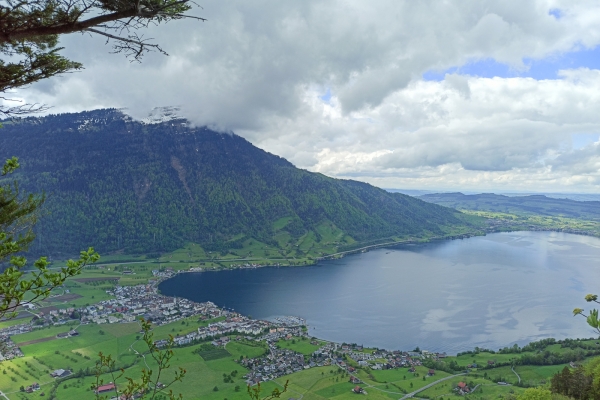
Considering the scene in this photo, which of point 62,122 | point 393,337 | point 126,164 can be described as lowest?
point 393,337

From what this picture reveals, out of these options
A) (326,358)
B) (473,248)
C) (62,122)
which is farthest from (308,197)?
(326,358)

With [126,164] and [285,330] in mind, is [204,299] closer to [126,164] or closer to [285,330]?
[285,330]

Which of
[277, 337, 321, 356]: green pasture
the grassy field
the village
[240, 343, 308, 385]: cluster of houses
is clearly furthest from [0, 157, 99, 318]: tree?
[277, 337, 321, 356]: green pasture

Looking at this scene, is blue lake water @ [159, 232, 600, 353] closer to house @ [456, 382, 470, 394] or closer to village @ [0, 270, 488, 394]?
village @ [0, 270, 488, 394]

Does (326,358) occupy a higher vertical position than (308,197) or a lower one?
lower

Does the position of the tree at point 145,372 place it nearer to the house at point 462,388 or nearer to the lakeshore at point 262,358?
the lakeshore at point 262,358
